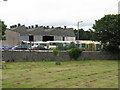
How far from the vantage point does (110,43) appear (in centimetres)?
4172

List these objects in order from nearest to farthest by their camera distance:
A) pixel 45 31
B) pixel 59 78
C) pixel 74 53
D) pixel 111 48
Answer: pixel 59 78 < pixel 74 53 < pixel 111 48 < pixel 45 31

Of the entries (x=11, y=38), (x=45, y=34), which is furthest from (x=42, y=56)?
(x=45, y=34)

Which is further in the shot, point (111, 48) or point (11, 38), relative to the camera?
point (11, 38)

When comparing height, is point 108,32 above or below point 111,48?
above

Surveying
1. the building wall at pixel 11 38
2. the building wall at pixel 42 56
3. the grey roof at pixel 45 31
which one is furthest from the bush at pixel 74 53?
the grey roof at pixel 45 31

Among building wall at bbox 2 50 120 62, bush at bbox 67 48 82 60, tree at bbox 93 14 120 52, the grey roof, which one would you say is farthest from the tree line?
the grey roof

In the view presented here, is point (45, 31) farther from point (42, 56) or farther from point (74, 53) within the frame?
point (42, 56)

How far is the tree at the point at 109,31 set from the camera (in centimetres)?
4053

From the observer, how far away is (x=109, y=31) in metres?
41.0

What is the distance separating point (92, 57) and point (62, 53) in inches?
242

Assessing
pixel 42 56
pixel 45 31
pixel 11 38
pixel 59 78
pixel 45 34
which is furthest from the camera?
pixel 45 31

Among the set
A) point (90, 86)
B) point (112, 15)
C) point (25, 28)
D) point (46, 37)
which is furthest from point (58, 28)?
point (90, 86)

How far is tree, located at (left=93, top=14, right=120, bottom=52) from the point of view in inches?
1596

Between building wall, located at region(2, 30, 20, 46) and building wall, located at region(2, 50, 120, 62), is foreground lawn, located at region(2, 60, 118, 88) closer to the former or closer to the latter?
building wall, located at region(2, 50, 120, 62)
